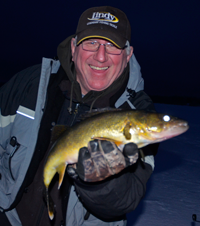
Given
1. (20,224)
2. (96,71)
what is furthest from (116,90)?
(20,224)

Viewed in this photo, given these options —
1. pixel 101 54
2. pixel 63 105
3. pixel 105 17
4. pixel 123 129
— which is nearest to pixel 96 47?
pixel 101 54

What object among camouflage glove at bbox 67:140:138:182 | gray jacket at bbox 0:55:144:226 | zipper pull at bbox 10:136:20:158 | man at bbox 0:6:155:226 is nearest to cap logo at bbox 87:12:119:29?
man at bbox 0:6:155:226

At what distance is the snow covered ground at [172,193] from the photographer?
4.36 meters

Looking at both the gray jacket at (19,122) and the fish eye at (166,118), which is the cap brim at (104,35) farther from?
the fish eye at (166,118)

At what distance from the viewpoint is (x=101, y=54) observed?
2797 millimetres

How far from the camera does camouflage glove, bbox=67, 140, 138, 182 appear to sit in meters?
1.95

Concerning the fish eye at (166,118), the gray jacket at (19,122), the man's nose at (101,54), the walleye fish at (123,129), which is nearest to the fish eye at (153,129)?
the walleye fish at (123,129)

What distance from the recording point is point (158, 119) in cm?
200

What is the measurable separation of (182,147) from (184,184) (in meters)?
3.63

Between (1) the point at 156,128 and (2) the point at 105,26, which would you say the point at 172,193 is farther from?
(2) the point at 105,26

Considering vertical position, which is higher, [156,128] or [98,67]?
[98,67]

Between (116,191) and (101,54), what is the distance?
5.58 feet

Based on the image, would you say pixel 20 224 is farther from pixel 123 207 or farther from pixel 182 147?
pixel 182 147

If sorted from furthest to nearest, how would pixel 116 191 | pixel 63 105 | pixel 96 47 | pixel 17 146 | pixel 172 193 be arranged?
pixel 172 193 < pixel 63 105 < pixel 96 47 < pixel 17 146 < pixel 116 191
